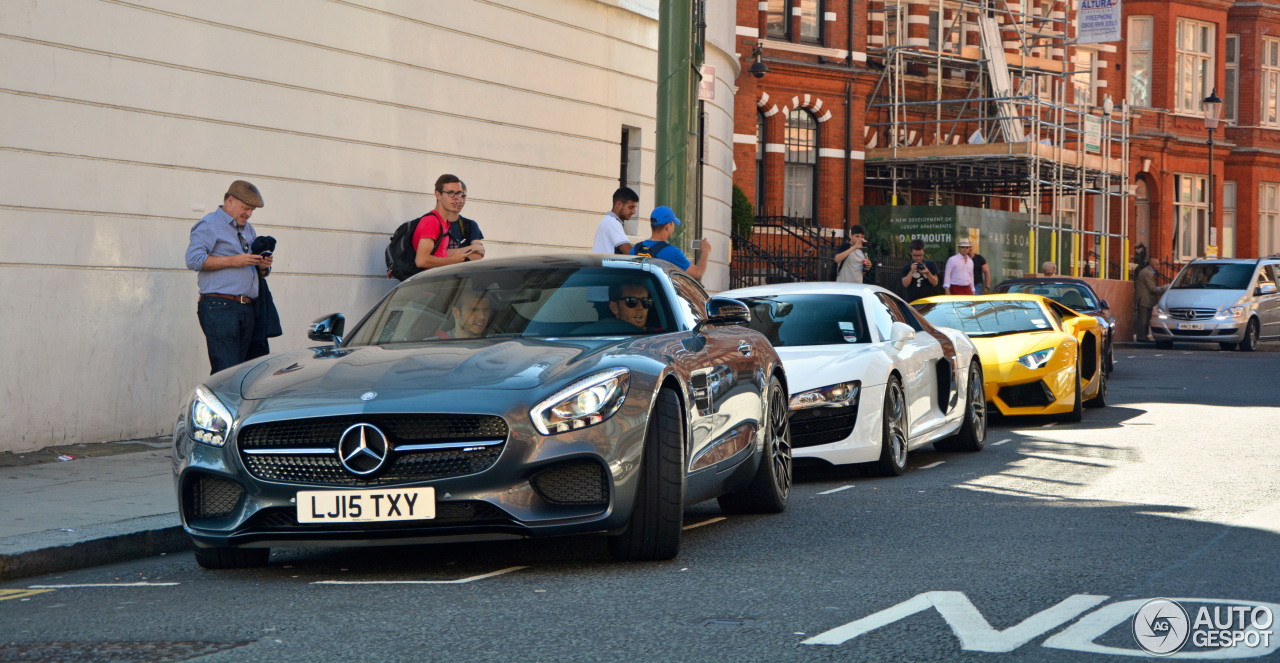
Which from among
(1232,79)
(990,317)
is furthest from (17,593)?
(1232,79)

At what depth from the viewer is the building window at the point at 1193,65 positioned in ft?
160

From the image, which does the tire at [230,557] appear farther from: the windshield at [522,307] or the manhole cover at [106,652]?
the manhole cover at [106,652]

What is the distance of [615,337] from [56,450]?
5112mm

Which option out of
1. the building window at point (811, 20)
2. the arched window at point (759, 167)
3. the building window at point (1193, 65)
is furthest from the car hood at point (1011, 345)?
the building window at point (1193, 65)

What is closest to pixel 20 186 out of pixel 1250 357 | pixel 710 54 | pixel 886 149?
pixel 710 54

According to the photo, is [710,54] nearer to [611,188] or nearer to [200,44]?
[611,188]

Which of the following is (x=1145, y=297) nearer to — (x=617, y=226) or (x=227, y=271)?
(x=617, y=226)

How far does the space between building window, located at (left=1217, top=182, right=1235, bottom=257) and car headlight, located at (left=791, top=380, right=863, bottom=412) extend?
148ft

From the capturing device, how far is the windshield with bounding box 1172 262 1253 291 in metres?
31.4

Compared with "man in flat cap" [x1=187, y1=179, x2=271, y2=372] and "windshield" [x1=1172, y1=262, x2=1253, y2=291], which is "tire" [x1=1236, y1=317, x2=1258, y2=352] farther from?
"man in flat cap" [x1=187, y1=179, x2=271, y2=372]

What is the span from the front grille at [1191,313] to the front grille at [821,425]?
2305 cm

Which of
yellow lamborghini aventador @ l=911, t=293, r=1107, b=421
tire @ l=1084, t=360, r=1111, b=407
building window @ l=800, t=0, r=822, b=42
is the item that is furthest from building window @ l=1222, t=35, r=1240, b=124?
yellow lamborghini aventador @ l=911, t=293, r=1107, b=421

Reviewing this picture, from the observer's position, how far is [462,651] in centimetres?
477

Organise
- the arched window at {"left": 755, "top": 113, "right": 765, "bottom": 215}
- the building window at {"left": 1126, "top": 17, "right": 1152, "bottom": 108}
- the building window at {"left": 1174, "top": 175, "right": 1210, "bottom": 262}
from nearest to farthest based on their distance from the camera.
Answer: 1. the arched window at {"left": 755, "top": 113, "right": 765, "bottom": 215}
2. the building window at {"left": 1126, "top": 17, "right": 1152, "bottom": 108}
3. the building window at {"left": 1174, "top": 175, "right": 1210, "bottom": 262}
